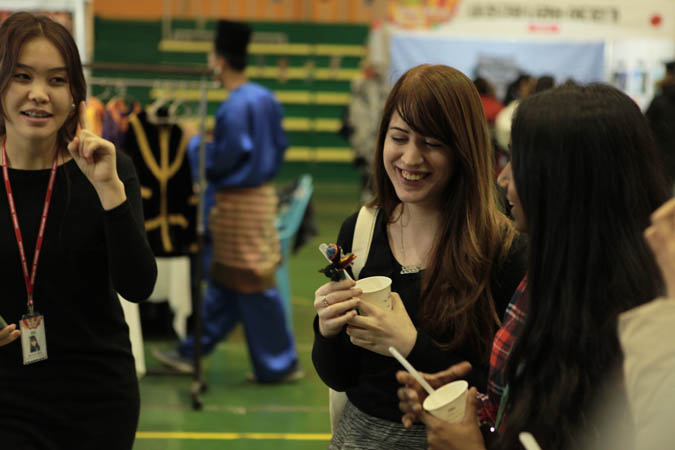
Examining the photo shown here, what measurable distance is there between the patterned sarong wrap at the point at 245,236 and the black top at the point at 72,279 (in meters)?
2.82

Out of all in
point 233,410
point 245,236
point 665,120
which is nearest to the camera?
point 233,410

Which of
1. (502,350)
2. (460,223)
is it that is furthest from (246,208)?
(502,350)

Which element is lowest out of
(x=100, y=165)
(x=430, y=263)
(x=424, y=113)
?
(x=430, y=263)

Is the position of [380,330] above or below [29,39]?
below

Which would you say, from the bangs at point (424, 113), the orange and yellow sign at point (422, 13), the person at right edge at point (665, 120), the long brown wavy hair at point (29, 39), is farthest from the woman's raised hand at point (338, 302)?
the orange and yellow sign at point (422, 13)

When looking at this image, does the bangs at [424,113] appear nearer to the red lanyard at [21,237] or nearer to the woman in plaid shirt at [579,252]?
the woman in plaid shirt at [579,252]

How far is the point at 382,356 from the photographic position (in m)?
1.83

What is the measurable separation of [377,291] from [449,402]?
31cm

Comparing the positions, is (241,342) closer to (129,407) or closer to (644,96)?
(129,407)

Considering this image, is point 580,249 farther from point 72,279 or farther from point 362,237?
point 72,279

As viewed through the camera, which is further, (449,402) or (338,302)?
(338,302)

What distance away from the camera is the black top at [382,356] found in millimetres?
1795

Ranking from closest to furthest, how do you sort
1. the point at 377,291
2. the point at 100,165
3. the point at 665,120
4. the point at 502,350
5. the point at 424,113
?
the point at 502,350
the point at 377,291
the point at 424,113
the point at 100,165
the point at 665,120

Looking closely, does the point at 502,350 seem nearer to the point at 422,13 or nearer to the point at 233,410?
the point at 233,410
